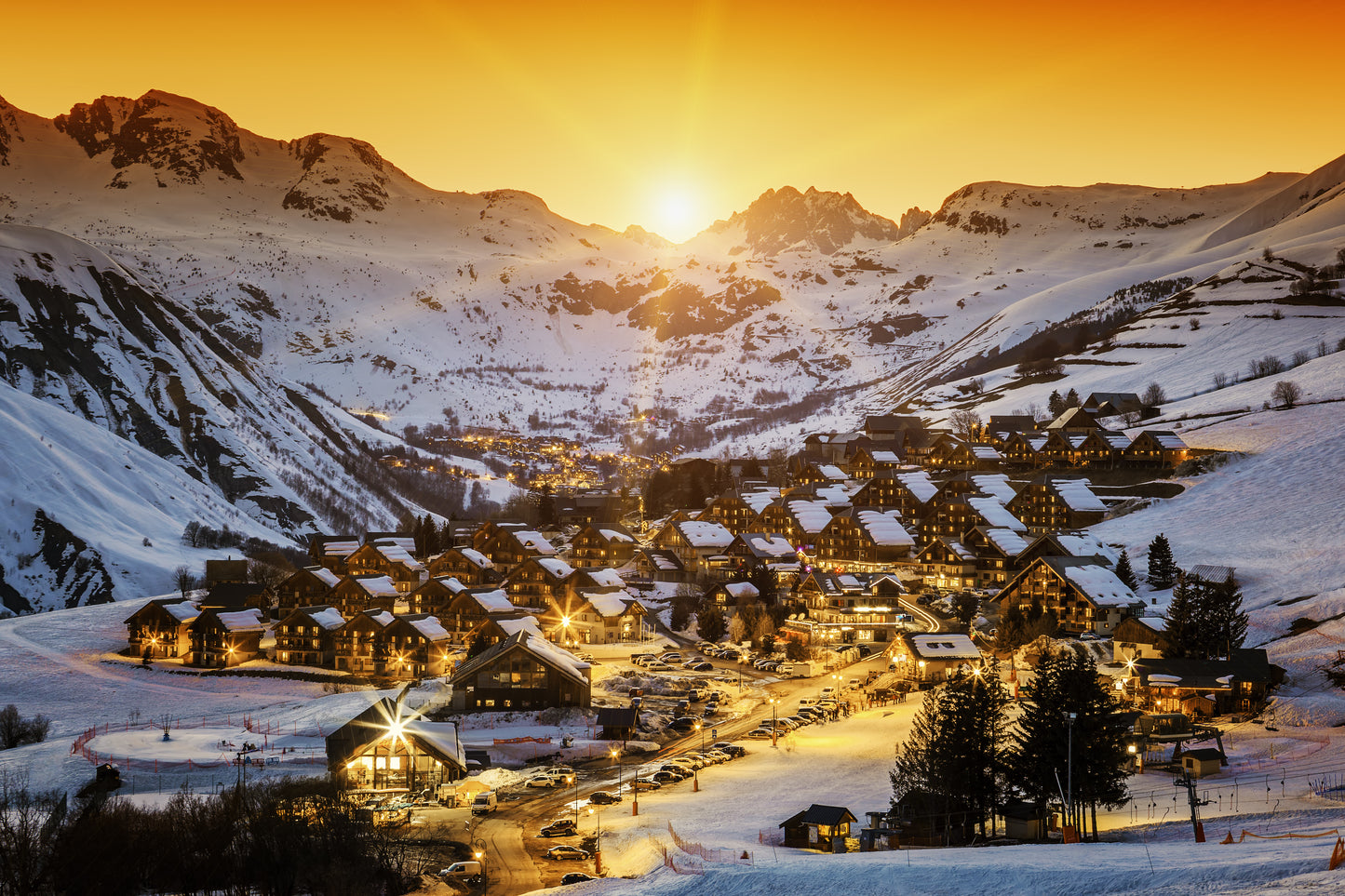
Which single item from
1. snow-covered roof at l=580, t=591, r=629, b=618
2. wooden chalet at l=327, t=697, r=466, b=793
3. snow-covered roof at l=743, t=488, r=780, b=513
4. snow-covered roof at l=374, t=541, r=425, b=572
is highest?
→ snow-covered roof at l=743, t=488, r=780, b=513

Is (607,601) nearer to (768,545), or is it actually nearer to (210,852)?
(768,545)

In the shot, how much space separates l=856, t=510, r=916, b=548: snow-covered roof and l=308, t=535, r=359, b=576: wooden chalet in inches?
2003

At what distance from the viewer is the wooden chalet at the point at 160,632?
8294 cm

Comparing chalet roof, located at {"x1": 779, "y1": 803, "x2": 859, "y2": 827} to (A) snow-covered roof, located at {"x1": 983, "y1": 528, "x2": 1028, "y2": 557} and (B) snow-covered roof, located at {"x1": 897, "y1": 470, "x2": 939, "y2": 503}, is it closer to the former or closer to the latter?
(A) snow-covered roof, located at {"x1": 983, "y1": 528, "x2": 1028, "y2": 557}

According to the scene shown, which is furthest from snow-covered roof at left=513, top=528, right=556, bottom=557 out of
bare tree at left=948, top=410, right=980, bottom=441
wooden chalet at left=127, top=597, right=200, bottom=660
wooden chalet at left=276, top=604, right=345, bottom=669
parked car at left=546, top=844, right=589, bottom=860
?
parked car at left=546, top=844, right=589, bottom=860

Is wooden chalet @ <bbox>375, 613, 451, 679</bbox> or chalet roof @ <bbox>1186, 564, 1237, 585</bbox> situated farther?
wooden chalet @ <bbox>375, 613, 451, 679</bbox>

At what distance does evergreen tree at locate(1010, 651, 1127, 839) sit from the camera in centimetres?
3725

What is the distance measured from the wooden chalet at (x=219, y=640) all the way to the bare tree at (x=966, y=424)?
109 meters

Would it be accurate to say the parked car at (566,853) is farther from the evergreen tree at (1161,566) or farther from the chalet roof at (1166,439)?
the chalet roof at (1166,439)

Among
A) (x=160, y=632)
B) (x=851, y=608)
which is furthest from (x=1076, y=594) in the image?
(x=160, y=632)

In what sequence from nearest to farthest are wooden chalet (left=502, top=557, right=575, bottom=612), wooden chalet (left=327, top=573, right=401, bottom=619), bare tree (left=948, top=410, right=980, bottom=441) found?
wooden chalet (left=327, top=573, right=401, bottom=619)
wooden chalet (left=502, top=557, right=575, bottom=612)
bare tree (left=948, top=410, right=980, bottom=441)

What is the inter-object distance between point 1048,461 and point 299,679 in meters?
91.8

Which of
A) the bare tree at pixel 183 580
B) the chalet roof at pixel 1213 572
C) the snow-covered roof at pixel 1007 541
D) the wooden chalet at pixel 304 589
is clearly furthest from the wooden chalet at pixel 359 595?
the chalet roof at pixel 1213 572

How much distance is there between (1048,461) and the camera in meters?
134
